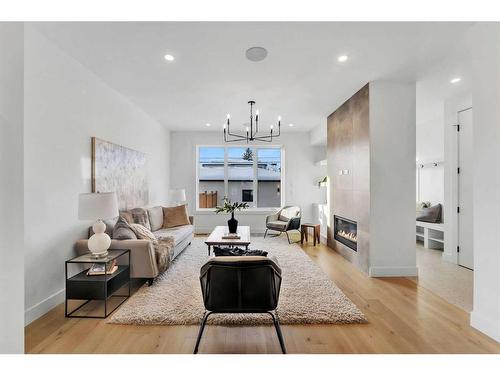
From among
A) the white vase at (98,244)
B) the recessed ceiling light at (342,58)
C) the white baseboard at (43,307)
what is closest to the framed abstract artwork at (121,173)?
the white vase at (98,244)

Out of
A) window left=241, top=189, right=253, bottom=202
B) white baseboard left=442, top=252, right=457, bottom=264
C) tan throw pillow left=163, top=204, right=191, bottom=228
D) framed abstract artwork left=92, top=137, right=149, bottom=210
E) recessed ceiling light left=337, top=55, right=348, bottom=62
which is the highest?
recessed ceiling light left=337, top=55, right=348, bottom=62

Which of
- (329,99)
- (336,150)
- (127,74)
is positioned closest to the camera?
(127,74)

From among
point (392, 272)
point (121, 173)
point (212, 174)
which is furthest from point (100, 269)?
point (212, 174)

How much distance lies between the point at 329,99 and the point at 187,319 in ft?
12.8

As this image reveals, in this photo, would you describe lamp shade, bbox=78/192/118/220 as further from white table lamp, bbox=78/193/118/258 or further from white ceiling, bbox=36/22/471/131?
white ceiling, bbox=36/22/471/131

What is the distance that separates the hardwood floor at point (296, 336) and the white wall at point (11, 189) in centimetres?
67

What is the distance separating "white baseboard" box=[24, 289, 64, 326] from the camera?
2.30m

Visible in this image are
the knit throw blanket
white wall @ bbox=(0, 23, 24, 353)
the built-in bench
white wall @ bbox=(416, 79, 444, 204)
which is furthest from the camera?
white wall @ bbox=(416, 79, 444, 204)

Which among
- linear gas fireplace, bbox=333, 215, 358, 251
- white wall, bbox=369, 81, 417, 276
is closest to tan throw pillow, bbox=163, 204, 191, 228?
linear gas fireplace, bbox=333, 215, 358, 251

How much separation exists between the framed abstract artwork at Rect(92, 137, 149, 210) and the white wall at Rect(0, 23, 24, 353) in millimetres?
1961

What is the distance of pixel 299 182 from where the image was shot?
7.05m
